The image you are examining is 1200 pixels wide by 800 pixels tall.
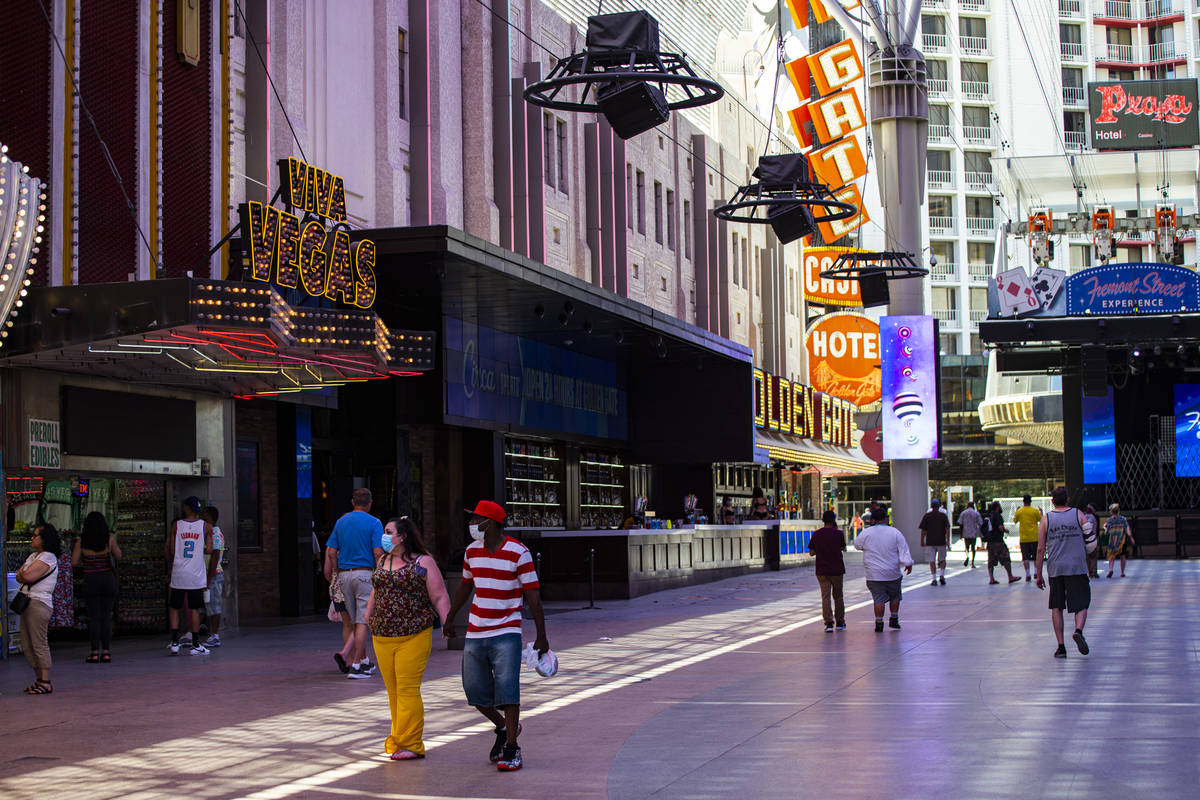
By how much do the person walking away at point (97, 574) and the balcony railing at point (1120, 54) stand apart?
281 ft

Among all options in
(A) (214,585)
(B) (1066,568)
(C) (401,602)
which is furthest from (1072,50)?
(C) (401,602)

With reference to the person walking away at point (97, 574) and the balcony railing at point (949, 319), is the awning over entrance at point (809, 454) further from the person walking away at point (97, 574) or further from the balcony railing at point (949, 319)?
the balcony railing at point (949, 319)

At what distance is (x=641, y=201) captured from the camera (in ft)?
131

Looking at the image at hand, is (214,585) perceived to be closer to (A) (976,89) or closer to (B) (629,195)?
(B) (629,195)

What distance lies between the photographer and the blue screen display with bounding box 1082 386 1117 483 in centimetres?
4575

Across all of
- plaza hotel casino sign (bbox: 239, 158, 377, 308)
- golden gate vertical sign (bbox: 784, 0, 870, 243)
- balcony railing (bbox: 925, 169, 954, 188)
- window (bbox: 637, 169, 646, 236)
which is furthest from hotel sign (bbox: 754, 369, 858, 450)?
balcony railing (bbox: 925, 169, 954, 188)

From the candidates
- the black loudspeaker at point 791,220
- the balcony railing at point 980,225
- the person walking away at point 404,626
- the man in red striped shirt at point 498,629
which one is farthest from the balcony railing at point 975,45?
the man in red striped shirt at point 498,629

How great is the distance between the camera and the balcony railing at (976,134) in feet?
302

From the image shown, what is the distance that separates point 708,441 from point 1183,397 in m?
16.8

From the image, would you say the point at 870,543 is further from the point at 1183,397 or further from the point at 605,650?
the point at 1183,397

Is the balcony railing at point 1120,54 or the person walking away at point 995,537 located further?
the balcony railing at point 1120,54

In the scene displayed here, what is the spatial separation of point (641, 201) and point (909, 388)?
29.6ft

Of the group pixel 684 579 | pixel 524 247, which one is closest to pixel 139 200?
pixel 524 247

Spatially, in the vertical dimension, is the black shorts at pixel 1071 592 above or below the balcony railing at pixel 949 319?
below
